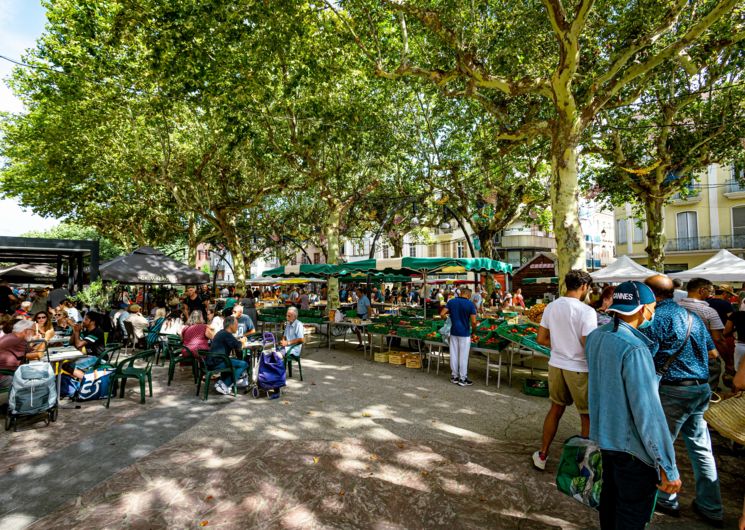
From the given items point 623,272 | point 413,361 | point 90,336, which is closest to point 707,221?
point 623,272

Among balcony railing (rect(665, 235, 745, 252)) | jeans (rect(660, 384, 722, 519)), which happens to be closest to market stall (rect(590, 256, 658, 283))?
A: jeans (rect(660, 384, 722, 519))

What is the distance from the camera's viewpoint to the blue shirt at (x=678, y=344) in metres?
3.06

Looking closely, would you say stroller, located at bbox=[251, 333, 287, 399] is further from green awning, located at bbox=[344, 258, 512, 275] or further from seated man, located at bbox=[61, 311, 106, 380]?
green awning, located at bbox=[344, 258, 512, 275]

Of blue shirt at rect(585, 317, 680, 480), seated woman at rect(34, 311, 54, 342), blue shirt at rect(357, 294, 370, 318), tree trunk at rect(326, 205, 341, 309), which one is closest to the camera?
blue shirt at rect(585, 317, 680, 480)

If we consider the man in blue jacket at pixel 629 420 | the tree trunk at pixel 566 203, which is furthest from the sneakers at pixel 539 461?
the tree trunk at pixel 566 203

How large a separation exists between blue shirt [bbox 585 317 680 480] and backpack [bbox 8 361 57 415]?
6.17 meters

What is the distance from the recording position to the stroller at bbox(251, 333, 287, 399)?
250 inches

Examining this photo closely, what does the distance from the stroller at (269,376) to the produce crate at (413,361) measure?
3372 mm

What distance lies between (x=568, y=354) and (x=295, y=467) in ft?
9.62

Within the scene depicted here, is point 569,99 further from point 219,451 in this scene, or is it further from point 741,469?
point 219,451

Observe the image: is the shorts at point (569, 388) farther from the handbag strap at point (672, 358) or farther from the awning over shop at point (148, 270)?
the awning over shop at point (148, 270)

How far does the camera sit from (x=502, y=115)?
8734 mm

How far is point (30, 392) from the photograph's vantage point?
16.5ft

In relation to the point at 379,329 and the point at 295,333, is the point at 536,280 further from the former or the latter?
the point at 295,333
